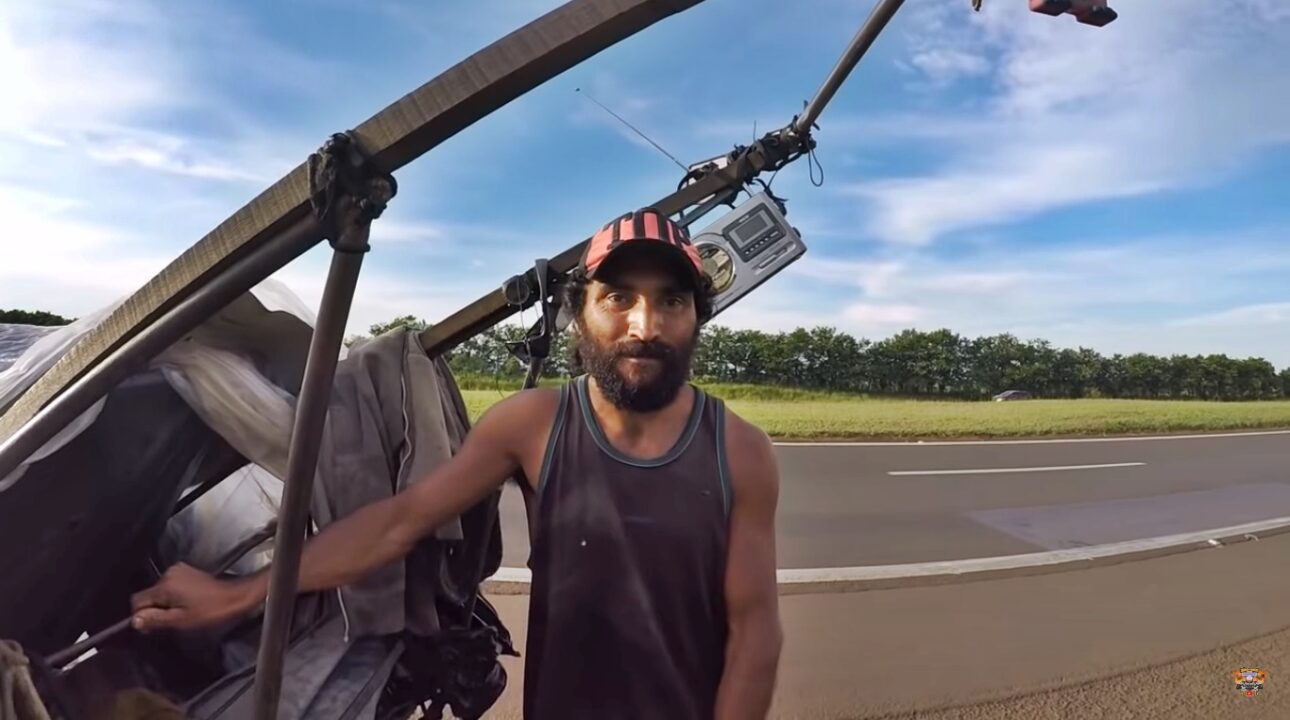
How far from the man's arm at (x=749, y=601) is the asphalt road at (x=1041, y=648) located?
7.66 ft

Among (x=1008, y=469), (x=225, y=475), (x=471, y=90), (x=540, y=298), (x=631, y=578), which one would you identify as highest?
(x=471, y=90)

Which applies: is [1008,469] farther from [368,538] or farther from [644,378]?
[368,538]

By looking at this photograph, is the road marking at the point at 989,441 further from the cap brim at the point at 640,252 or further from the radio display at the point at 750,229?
the cap brim at the point at 640,252

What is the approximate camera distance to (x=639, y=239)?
155cm

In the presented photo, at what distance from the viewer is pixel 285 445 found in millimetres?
1543

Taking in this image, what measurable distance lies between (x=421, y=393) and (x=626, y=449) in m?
0.47

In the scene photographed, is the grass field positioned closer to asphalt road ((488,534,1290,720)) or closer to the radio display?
asphalt road ((488,534,1290,720))

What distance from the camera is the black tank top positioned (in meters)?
1.54

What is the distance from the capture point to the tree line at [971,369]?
30.4m

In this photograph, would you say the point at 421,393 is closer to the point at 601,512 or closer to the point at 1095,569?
the point at 601,512

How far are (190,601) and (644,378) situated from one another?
97 centimetres

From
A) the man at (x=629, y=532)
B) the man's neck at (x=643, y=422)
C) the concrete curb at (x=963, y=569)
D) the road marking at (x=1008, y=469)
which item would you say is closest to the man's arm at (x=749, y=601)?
the man at (x=629, y=532)

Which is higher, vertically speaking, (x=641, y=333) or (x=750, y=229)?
(x=750, y=229)

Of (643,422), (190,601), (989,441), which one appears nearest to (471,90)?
(643,422)
